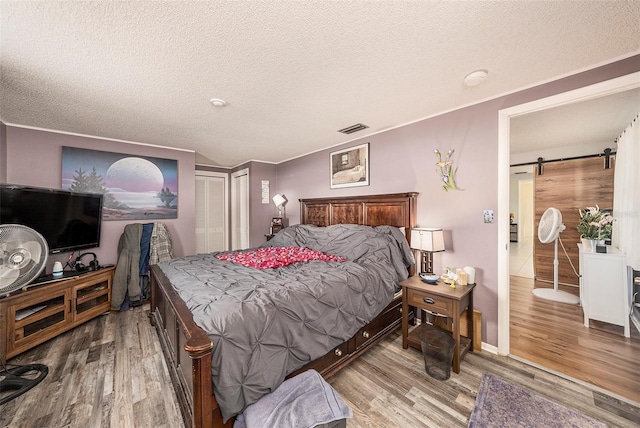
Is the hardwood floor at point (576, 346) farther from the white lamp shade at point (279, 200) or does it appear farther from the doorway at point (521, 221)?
the white lamp shade at point (279, 200)

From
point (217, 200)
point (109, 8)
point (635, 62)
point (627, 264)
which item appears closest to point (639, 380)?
point (627, 264)

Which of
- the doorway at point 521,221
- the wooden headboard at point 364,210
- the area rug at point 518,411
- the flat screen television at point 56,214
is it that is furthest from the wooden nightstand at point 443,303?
the flat screen television at point 56,214

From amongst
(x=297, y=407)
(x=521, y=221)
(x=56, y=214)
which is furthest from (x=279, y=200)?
(x=521, y=221)

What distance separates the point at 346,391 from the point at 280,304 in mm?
890

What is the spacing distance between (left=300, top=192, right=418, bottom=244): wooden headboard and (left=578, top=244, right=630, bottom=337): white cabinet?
200 cm

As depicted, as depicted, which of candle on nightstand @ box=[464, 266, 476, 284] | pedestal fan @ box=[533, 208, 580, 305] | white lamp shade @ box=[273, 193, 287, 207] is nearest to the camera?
candle on nightstand @ box=[464, 266, 476, 284]

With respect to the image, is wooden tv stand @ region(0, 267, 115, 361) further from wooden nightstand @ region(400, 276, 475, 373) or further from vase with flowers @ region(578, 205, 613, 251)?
vase with flowers @ region(578, 205, 613, 251)

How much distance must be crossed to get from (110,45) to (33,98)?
4.99 ft

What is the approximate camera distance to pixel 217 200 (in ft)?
18.4

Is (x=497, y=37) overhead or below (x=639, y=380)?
overhead

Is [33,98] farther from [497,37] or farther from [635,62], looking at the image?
[635,62]

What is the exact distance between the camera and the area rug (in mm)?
1465

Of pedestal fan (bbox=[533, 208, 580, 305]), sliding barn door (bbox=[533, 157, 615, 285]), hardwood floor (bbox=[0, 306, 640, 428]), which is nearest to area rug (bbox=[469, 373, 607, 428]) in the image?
hardwood floor (bbox=[0, 306, 640, 428])

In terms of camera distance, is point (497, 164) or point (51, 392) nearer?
point (51, 392)
